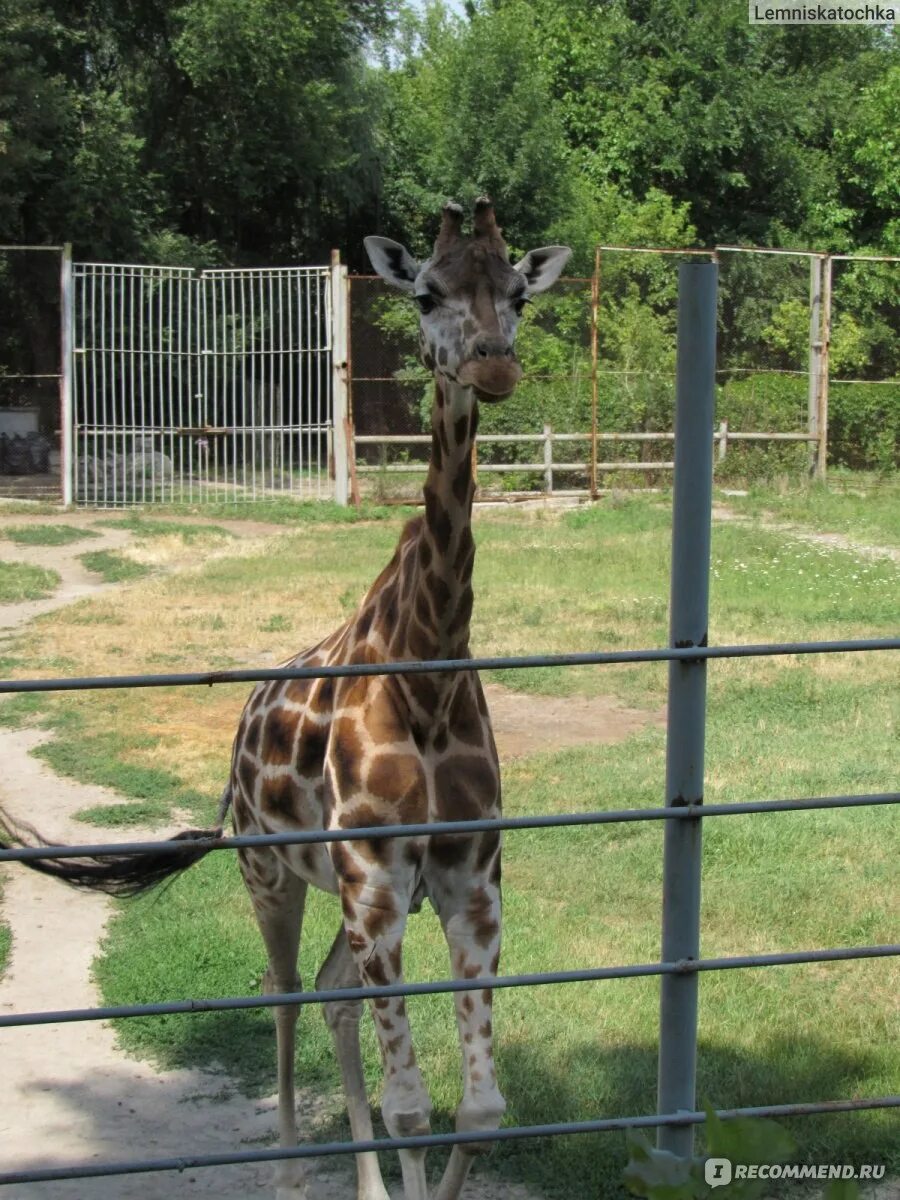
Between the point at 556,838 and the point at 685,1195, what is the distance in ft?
16.2

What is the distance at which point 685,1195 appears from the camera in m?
1.89

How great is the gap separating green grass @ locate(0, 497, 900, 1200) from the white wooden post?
18.7ft

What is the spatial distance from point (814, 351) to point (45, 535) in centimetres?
1025

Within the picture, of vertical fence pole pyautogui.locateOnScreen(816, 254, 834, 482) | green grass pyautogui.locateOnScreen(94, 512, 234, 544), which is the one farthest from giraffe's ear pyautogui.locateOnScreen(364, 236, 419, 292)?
vertical fence pole pyautogui.locateOnScreen(816, 254, 834, 482)

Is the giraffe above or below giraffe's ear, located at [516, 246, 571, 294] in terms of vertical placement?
below

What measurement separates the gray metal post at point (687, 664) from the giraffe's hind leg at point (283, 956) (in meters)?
1.65

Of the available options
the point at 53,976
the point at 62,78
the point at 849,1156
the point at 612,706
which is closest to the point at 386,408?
the point at 62,78

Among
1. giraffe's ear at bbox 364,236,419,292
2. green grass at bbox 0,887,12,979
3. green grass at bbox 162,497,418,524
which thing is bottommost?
green grass at bbox 0,887,12,979

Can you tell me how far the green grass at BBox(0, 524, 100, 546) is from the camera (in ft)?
50.5

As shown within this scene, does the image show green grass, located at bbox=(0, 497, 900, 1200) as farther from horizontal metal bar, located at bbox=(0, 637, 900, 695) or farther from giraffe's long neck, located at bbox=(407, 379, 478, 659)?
horizontal metal bar, located at bbox=(0, 637, 900, 695)

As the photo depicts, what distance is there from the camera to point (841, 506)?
58.2 feet

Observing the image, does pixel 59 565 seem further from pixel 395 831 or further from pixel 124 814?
pixel 395 831

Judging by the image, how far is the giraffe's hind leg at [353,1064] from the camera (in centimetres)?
387

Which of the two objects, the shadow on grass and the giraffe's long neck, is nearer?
the giraffe's long neck
